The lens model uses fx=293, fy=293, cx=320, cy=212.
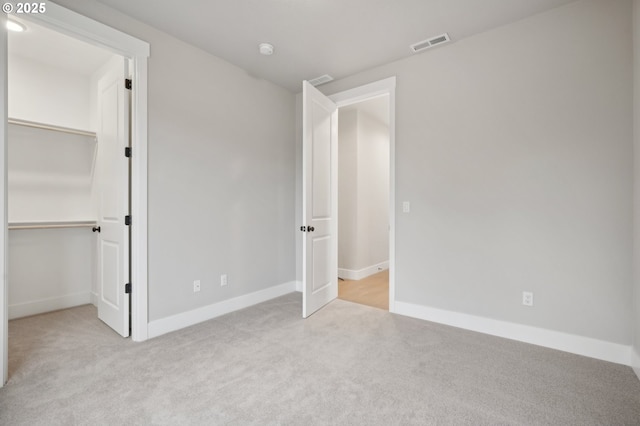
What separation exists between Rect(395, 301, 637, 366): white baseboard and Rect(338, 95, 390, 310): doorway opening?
1491 millimetres

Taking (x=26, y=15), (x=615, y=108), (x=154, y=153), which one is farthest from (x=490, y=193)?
(x=26, y=15)

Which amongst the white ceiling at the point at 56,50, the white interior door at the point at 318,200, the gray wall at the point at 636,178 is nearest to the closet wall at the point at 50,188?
the white ceiling at the point at 56,50

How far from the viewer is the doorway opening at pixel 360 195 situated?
491cm

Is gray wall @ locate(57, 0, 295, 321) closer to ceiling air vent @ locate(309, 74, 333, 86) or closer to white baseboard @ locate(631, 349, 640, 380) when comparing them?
ceiling air vent @ locate(309, 74, 333, 86)

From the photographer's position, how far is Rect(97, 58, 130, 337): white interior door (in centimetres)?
254

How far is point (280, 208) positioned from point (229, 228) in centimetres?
86

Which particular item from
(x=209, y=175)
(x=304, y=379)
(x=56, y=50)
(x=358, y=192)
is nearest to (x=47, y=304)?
(x=209, y=175)

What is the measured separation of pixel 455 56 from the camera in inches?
111

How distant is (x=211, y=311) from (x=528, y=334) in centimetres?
295

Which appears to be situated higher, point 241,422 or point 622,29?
point 622,29

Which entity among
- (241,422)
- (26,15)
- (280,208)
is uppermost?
(26,15)

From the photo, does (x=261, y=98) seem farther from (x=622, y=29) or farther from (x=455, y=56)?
(x=622, y=29)

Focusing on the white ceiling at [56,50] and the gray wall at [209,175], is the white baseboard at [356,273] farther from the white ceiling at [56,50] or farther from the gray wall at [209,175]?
the white ceiling at [56,50]

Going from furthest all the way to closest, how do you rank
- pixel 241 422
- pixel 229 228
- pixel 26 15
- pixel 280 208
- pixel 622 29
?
pixel 280 208 → pixel 229 228 → pixel 622 29 → pixel 26 15 → pixel 241 422
